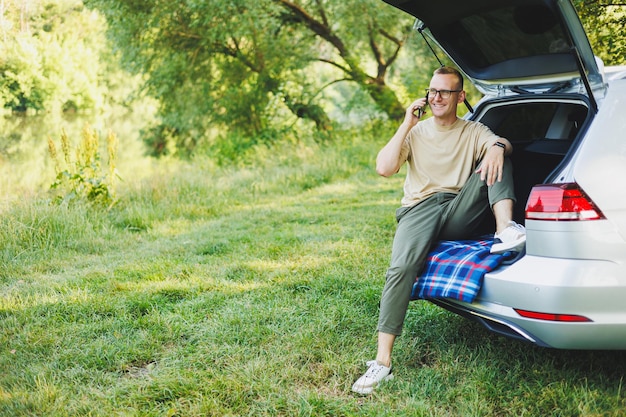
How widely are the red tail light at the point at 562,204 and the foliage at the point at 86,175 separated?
5668 mm

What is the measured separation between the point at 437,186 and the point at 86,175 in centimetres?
526

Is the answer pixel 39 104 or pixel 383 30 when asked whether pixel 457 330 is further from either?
pixel 39 104

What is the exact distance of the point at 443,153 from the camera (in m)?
3.49

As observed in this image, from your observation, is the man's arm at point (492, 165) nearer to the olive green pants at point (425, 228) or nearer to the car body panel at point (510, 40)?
the olive green pants at point (425, 228)

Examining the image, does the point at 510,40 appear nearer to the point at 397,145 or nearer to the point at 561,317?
the point at 397,145

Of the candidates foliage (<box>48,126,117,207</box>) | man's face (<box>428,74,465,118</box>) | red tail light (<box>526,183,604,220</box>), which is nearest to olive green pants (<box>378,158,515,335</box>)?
man's face (<box>428,74,465,118</box>)

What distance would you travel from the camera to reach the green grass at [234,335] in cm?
285

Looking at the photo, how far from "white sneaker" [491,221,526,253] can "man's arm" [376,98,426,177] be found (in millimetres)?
738

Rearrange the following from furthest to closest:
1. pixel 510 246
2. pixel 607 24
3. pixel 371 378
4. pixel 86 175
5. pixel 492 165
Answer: pixel 86 175, pixel 607 24, pixel 492 165, pixel 371 378, pixel 510 246

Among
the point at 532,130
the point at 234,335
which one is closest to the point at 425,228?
the point at 234,335

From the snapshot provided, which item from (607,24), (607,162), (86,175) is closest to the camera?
(607,162)

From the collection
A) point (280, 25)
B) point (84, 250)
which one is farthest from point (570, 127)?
point (280, 25)

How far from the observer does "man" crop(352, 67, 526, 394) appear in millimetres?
3113

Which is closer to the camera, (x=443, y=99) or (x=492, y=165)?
(x=492, y=165)
